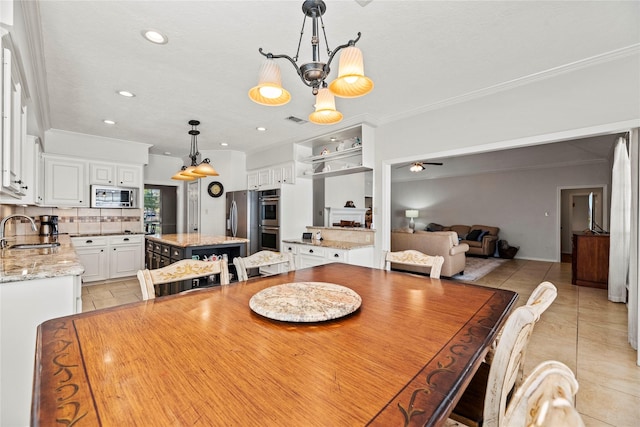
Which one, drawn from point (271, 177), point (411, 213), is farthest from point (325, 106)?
point (411, 213)

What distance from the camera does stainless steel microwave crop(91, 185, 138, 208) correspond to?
16.8 ft

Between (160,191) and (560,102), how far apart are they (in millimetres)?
7451

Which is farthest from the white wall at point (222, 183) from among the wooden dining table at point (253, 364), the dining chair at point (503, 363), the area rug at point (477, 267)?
the dining chair at point (503, 363)

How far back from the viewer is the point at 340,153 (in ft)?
15.1

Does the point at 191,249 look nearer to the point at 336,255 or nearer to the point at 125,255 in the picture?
the point at 336,255

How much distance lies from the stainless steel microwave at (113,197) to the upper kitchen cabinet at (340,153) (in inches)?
131

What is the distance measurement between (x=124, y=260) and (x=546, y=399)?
245 inches

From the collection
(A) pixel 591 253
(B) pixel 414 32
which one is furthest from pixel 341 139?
(A) pixel 591 253

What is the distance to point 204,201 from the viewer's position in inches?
240

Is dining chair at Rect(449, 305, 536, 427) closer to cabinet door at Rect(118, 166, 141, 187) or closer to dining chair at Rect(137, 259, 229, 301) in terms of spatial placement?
dining chair at Rect(137, 259, 229, 301)

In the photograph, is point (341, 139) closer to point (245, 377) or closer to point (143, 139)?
point (143, 139)

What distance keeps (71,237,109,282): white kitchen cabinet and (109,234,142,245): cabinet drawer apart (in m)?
0.09

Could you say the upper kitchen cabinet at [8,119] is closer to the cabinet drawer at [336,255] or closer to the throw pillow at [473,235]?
the cabinet drawer at [336,255]

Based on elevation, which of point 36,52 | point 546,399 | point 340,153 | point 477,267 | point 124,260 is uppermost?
point 36,52
